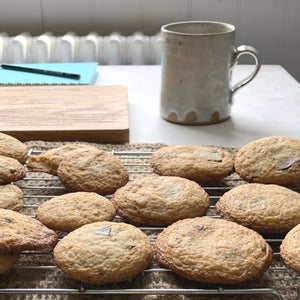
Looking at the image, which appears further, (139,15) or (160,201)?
(139,15)

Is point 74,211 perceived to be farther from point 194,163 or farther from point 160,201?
point 194,163

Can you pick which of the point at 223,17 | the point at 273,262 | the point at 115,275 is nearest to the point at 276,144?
the point at 273,262

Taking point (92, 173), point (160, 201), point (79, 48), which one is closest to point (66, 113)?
point (92, 173)

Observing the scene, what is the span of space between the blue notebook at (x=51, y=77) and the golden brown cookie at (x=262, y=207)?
2.41 feet

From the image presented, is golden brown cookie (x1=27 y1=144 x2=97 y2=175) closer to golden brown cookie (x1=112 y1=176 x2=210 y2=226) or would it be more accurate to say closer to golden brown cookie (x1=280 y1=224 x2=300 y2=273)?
golden brown cookie (x1=112 y1=176 x2=210 y2=226)

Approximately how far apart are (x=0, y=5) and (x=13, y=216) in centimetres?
158

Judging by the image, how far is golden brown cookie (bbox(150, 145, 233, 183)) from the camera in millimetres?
729

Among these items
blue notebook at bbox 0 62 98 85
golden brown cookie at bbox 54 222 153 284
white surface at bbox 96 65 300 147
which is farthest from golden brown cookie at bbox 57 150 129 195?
blue notebook at bbox 0 62 98 85

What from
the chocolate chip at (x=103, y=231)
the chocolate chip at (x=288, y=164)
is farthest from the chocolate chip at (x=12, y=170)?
the chocolate chip at (x=288, y=164)

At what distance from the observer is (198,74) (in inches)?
38.0

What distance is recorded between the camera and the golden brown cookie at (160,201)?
2.02 feet

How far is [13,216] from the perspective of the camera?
573mm

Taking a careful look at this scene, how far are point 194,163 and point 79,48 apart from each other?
1201 mm

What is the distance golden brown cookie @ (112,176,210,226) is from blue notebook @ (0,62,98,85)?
67 centimetres
